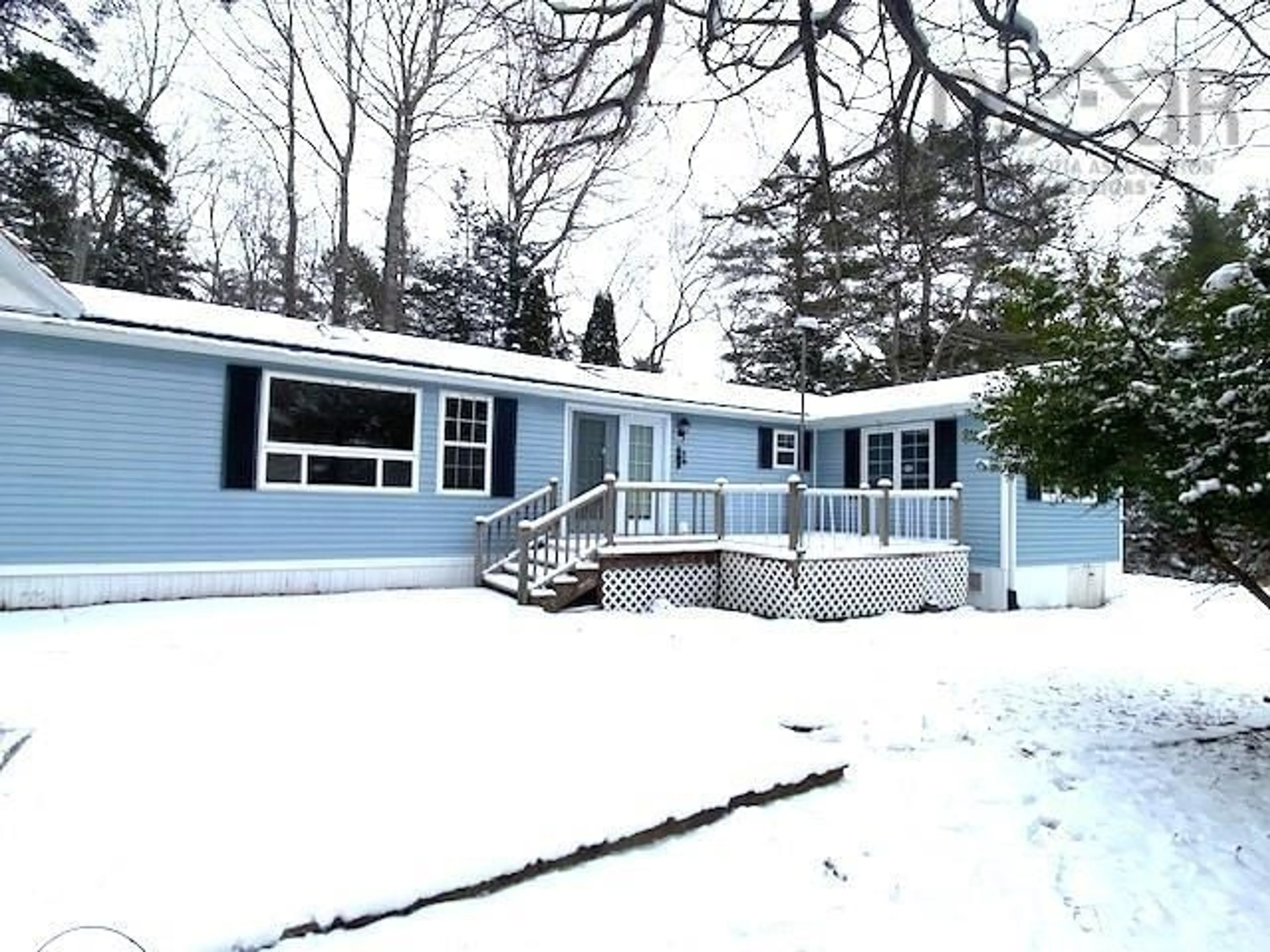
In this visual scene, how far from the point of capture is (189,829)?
3072 mm

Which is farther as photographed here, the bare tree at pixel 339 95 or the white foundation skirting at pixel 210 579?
the bare tree at pixel 339 95

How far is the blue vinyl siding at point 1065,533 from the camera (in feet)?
36.0

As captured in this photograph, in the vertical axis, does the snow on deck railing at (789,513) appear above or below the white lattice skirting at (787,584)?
above

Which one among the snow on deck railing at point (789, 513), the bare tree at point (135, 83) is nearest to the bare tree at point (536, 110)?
the snow on deck railing at point (789, 513)

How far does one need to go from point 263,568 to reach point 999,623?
9.02 m

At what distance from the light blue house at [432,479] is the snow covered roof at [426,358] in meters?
0.05

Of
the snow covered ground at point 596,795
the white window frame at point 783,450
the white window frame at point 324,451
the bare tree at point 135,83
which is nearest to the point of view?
the snow covered ground at point 596,795

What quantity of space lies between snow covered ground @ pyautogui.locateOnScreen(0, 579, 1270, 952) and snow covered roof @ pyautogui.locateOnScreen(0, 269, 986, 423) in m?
2.59

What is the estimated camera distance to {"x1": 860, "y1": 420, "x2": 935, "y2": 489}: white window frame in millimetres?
11836

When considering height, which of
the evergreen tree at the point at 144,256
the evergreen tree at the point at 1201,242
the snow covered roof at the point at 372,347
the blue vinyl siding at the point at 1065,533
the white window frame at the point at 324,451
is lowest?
the blue vinyl siding at the point at 1065,533

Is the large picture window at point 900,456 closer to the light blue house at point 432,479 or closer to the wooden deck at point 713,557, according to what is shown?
the light blue house at point 432,479

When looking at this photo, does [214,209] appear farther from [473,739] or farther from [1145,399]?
[1145,399]

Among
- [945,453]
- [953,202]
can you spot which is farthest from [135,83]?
[945,453]

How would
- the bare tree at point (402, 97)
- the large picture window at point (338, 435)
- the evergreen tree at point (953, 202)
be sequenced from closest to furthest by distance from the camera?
the evergreen tree at point (953, 202)
the large picture window at point (338, 435)
the bare tree at point (402, 97)
